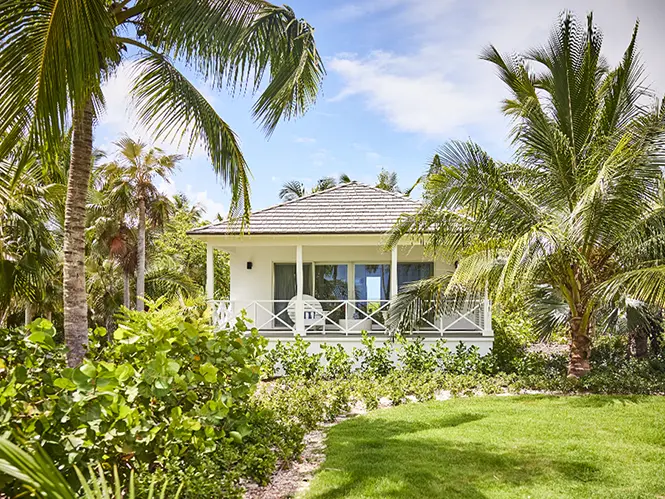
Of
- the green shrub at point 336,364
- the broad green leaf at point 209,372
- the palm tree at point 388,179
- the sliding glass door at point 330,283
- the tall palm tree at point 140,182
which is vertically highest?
the palm tree at point 388,179

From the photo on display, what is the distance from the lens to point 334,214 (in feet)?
50.2

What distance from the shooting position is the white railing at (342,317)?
13.8 m

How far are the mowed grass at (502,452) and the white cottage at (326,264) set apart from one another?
17.7 ft

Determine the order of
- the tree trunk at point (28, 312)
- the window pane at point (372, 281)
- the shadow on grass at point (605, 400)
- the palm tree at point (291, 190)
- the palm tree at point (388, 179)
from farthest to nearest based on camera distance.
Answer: the palm tree at point (388, 179) < the palm tree at point (291, 190) < the tree trunk at point (28, 312) < the window pane at point (372, 281) < the shadow on grass at point (605, 400)

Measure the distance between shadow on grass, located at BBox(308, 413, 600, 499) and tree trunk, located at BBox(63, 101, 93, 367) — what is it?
10.1 feet

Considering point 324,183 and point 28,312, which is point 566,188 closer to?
point 28,312

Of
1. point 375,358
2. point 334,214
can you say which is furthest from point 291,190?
point 375,358

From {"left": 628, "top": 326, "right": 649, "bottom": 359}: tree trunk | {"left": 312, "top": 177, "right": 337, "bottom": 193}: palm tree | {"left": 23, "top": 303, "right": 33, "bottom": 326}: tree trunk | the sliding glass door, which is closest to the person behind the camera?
{"left": 628, "top": 326, "right": 649, "bottom": 359}: tree trunk

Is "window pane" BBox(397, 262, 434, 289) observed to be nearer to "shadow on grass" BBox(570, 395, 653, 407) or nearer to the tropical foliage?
"shadow on grass" BBox(570, 395, 653, 407)

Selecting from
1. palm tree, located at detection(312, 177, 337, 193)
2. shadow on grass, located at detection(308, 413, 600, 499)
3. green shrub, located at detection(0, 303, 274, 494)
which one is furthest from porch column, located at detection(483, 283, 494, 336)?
palm tree, located at detection(312, 177, 337, 193)

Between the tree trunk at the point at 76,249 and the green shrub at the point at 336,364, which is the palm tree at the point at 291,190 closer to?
the green shrub at the point at 336,364

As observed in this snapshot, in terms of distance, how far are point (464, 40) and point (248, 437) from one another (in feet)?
31.3

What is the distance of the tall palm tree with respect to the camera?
1997 centimetres

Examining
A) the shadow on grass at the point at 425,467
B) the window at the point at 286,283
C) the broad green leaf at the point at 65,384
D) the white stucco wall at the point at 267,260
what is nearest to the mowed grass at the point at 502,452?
the shadow on grass at the point at 425,467
